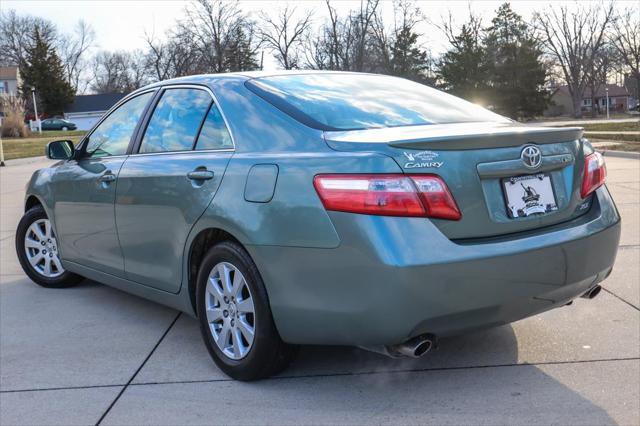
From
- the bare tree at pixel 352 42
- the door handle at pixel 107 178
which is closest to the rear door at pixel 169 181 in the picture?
the door handle at pixel 107 178

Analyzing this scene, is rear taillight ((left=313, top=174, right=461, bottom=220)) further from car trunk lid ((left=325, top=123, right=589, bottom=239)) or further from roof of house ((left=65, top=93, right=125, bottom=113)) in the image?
roof of house ((left=65, top=93, right=125, bottom=113))

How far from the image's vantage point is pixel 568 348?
364 centimetres

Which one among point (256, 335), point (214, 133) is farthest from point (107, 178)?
point (256, 335)

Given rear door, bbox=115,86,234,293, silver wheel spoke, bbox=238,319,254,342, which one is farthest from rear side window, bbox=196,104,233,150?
silver wheel spoke, bbox=238,319,254,342

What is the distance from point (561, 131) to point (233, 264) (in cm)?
172

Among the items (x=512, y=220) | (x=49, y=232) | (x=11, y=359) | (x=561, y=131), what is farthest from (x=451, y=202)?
(x=49, y=232)

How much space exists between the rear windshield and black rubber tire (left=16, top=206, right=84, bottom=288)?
268cm

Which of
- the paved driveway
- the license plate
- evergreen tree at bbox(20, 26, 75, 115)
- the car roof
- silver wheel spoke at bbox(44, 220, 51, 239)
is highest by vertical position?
evergreen tree at bbox(20, 26, 75, 115)

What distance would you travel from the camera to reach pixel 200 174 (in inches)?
135

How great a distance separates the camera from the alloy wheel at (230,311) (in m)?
3.23

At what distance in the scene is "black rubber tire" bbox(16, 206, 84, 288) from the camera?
17.5 feet

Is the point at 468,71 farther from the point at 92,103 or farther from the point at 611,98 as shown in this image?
the point at 611,98

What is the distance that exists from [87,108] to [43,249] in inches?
3261

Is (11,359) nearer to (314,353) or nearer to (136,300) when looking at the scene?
(136,300)
